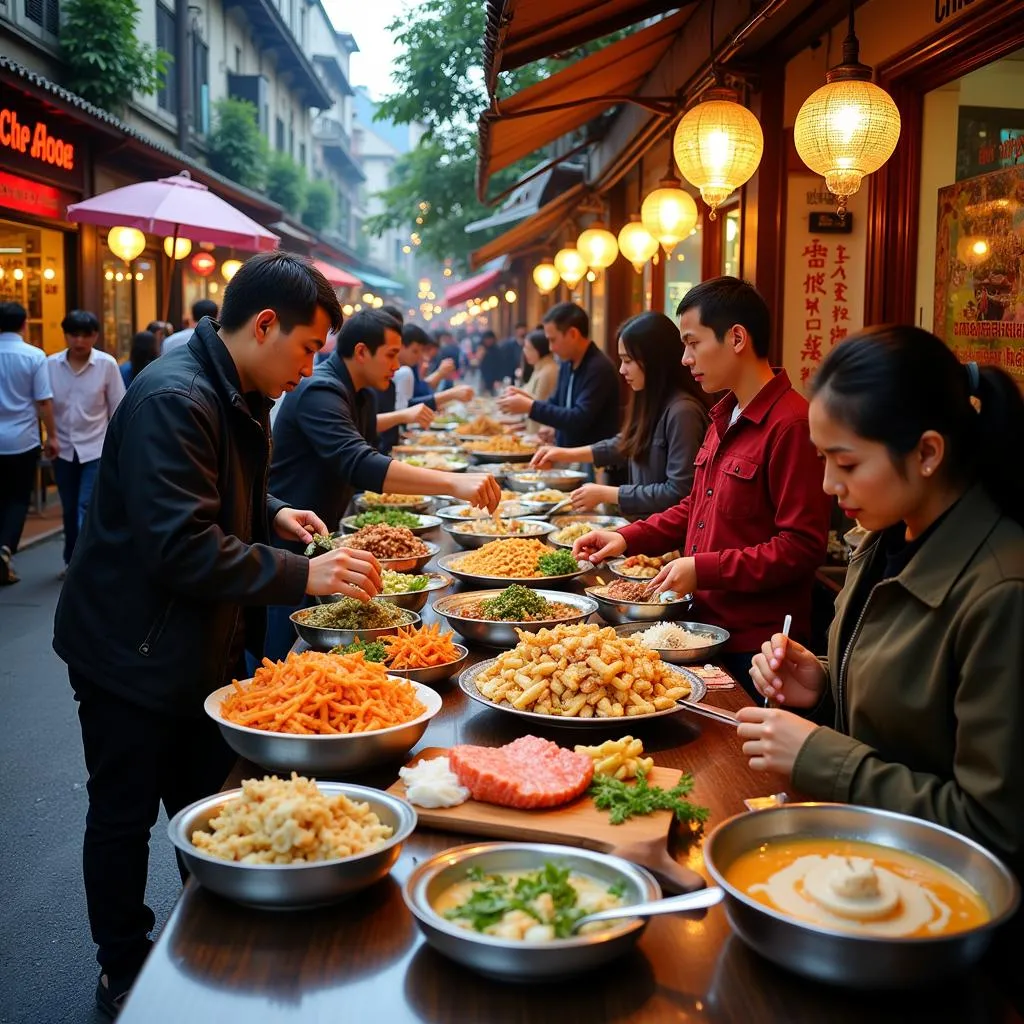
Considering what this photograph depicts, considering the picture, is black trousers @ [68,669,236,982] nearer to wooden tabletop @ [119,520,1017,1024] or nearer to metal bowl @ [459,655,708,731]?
metal bowl @ [459,655,708,731]

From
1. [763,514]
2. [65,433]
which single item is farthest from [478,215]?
[763,514]

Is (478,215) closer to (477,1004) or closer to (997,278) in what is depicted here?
(997,278)

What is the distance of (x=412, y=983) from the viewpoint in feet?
5.36

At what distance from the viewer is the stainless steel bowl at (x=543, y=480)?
23.3 feet

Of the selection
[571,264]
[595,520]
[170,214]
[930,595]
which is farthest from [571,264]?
[930,595]

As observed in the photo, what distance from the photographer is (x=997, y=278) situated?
4.77 meters

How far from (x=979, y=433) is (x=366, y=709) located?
1.42 m

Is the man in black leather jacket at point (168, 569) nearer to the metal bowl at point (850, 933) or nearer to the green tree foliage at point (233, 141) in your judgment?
the metal bowl at point (850, 933)

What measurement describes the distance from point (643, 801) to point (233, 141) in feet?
71.5

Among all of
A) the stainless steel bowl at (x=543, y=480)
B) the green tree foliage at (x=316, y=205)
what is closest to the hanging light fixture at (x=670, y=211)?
the stainless steel bowl at (x=543, y=480)

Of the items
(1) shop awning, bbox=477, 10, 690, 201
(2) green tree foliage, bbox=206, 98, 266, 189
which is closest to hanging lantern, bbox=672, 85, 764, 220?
(1) shop awning, bbox=477, 10, 690, 201

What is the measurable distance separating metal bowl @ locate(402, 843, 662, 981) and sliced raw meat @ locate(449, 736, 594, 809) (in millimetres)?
261

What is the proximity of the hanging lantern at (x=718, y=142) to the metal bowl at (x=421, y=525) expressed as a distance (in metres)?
2.13

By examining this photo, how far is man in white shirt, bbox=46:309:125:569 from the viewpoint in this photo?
29.7 feet
